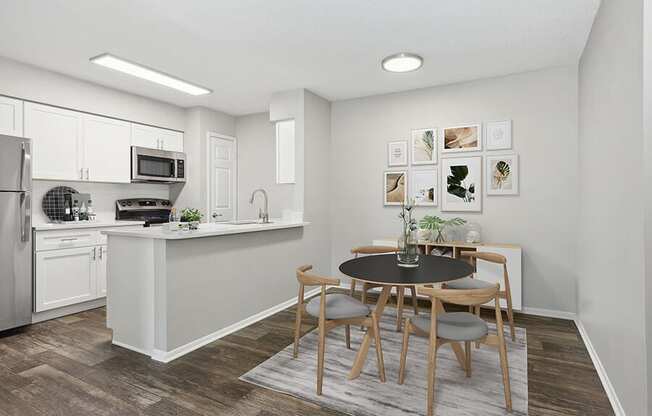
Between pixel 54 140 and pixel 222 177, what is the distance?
226cm

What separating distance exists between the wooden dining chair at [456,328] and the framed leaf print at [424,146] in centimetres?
247

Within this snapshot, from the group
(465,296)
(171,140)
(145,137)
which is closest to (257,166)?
(171,140)

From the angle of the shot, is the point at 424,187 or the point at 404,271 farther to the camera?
the point at 424,187

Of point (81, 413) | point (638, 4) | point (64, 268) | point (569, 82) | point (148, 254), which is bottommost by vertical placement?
Answer: point (81, 413)

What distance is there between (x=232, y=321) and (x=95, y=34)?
2.79 m

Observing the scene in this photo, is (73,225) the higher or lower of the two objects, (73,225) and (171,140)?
the lower

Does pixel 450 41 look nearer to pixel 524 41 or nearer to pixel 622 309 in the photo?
pixel 524 41

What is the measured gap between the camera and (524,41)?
312 cm

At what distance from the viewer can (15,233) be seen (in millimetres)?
3264

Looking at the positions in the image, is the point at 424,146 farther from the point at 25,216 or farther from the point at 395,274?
the point at 25,216

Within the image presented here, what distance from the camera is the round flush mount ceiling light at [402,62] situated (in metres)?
3.36

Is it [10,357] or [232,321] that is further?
[232,321]

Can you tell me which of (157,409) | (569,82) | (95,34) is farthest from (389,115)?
(157,409)

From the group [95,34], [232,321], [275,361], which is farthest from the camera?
[232,321]
